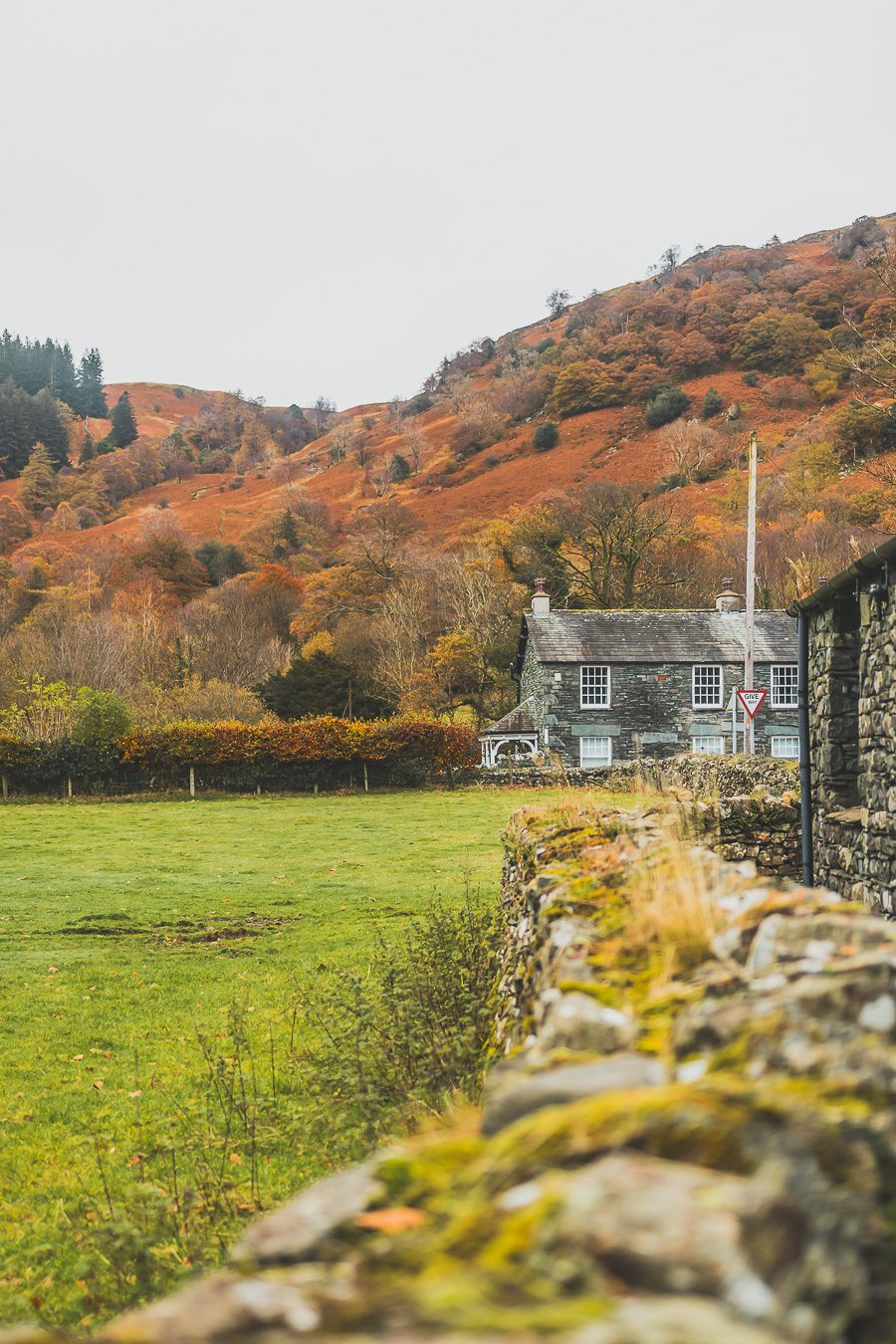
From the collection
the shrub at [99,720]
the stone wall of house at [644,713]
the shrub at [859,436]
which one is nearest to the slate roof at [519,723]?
the stone wall of house at [644,713]

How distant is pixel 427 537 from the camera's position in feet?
233

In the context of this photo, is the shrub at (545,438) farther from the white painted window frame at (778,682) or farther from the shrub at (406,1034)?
the shrub at (406,1034)

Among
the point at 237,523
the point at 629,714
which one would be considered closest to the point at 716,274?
the point at 237,523

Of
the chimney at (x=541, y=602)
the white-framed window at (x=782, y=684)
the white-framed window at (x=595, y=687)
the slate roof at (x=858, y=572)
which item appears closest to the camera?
the slate roof at (x=858, y=572)

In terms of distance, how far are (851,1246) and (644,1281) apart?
542mm

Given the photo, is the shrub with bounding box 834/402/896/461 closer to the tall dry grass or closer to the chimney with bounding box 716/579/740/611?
the chimney with bounding box 716/579/740/611

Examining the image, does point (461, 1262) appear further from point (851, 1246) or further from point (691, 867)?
point (691, 867)

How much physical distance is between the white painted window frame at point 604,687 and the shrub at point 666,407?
219 ft

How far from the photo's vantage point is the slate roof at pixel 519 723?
39.8 m

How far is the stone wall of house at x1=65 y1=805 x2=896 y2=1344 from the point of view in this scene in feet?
5.44

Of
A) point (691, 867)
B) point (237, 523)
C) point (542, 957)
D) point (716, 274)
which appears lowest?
point (542, 957)

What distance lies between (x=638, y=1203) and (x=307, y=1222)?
77 centimetres

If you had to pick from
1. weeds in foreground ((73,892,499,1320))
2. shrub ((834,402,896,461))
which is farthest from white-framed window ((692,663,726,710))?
shrub ((834,402,896,461))

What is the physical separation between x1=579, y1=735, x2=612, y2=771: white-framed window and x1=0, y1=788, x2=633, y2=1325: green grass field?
1293cm
